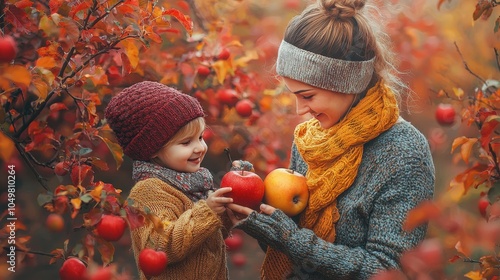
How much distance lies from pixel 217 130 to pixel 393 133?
1.25m

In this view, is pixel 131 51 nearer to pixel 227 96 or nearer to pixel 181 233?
pixel 181 233

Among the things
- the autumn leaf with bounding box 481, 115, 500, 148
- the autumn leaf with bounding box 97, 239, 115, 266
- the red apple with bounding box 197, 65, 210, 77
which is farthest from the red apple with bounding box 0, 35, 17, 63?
the red apple with bounding box 197, 65, 210, 77

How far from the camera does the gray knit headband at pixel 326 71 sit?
239 centimetres

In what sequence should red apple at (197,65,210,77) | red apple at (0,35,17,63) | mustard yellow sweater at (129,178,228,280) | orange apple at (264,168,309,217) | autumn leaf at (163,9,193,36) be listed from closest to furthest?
1. red apple at (0,35,17,63)
2. mustard yellow sweater at (129,178,228,280)
3. orange apple at (264,168,309,217)
4. autumn leaf at (163,9,193,36)
5. red apple at (197,65,210,77)

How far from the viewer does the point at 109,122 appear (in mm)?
2594

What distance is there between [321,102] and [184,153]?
453mm

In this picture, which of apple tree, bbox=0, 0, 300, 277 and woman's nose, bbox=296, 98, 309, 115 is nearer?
apple tree, bbox=0, 0, 300, 277

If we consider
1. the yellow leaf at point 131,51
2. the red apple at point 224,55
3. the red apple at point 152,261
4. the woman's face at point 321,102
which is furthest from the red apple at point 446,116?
the red apple at point 152,261

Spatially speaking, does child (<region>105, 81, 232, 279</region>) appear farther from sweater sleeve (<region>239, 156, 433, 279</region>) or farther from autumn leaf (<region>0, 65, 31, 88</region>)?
autumn leaf (<region>0, 65, 31, 88</region>)

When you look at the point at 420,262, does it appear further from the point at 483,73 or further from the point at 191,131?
the point at 483,73

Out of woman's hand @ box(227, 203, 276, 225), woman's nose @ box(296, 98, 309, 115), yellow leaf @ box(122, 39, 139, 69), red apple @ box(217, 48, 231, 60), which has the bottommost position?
red apple @ box(217, 48, 231, 60)

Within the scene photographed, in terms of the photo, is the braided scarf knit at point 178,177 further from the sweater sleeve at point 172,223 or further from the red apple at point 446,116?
the red apple at point 446,116

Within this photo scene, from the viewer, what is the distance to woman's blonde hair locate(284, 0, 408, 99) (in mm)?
2406

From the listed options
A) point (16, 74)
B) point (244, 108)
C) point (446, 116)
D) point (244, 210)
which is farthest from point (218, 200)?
point (446, 116)
